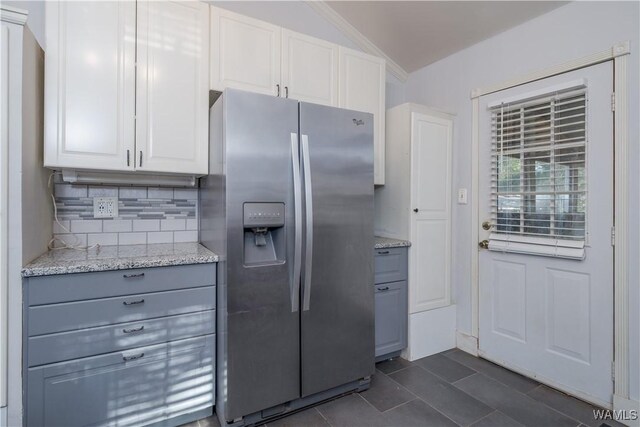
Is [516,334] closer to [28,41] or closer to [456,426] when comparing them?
[456,426]

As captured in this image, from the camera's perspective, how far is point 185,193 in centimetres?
222

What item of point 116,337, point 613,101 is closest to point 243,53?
point 116,337

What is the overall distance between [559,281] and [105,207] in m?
3.01

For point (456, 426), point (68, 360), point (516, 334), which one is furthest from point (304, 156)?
point (516, 334)

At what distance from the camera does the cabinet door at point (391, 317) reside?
7.52 ft

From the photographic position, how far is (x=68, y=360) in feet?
4.64

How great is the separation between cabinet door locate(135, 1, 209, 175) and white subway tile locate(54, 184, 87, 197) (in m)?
0.50

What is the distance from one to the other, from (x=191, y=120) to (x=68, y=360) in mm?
1357

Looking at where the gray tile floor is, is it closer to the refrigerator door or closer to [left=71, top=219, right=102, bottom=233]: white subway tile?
the refrigerator door

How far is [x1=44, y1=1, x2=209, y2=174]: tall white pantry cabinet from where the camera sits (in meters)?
1.58

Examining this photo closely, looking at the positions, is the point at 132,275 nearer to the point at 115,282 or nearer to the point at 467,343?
the point at 115,282

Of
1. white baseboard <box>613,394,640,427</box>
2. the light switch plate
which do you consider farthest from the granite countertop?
white baseboard <box>613,394,640,427</box>

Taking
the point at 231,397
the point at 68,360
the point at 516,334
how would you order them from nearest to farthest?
the point at 68,360 → the point at 231,397 → the point at 516,334

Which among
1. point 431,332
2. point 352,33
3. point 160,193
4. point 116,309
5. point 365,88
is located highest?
point 352,33
